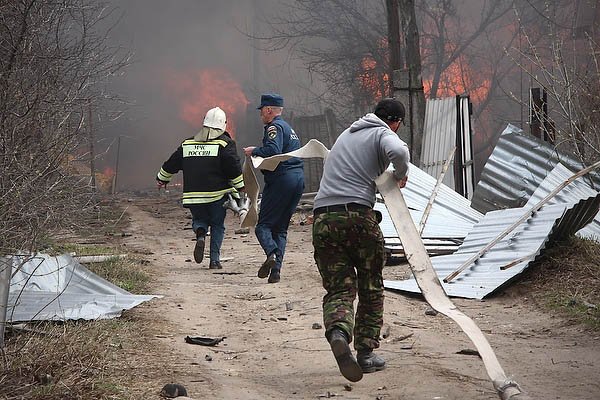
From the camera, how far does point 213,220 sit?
11359mm

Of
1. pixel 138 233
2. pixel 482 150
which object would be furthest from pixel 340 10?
pixel 138 233

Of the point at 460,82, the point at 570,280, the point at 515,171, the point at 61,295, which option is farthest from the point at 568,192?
the point at 460,82

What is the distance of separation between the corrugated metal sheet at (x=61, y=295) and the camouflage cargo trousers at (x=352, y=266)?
1.83 m

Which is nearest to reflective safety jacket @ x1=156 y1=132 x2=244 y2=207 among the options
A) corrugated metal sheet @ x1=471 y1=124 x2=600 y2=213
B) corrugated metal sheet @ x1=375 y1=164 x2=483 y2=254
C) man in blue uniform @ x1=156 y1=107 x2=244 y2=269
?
man in blue uniform @ x1=156 y1=107 x2=244 y2=269

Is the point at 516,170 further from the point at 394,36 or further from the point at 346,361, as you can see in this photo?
the point at 346,361

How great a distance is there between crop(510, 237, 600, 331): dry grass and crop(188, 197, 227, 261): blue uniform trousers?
4.01 metres

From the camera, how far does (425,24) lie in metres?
32.7

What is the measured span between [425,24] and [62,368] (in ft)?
95.1

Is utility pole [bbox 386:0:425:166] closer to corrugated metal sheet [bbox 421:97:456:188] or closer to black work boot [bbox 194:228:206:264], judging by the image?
corrugated metal sheet [bbox 421:97:456:188]

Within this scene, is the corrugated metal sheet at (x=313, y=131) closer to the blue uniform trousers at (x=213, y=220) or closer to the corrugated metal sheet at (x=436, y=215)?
the corrugated metal sheet at (x=436, y=215)

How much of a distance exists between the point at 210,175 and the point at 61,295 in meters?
4.22

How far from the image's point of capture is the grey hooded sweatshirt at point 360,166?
19.1 ft

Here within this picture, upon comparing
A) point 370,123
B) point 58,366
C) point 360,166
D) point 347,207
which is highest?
point 370,123

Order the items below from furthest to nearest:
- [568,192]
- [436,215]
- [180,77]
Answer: [180,77] < [436,215] < [568,192]
